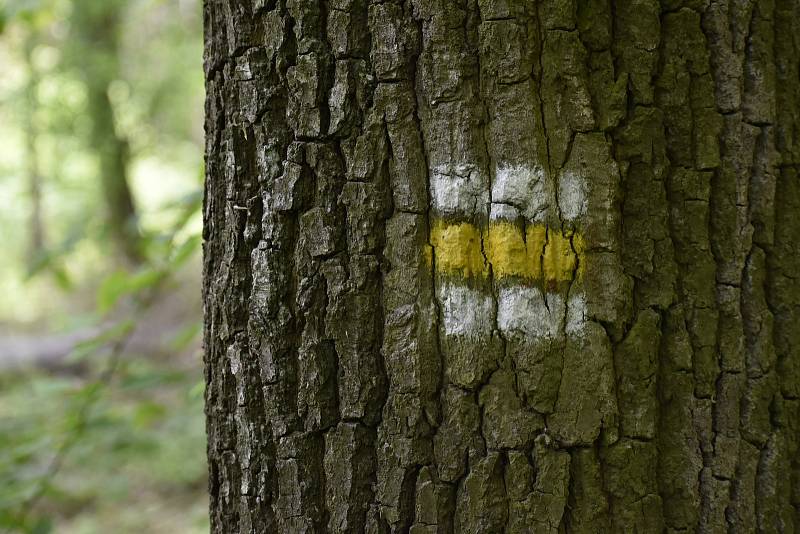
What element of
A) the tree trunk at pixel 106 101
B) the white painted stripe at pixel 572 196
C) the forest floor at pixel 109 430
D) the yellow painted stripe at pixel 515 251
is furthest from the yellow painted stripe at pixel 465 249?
the tree trunk at pixel 106 101

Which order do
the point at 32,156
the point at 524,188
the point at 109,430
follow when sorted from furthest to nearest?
the point at 32,156
the point at 109,430
the point at 524,188

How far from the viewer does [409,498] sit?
1161 mm

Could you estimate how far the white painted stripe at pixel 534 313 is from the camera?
3.65 ft

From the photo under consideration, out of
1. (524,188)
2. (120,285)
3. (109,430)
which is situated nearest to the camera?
(524,188)

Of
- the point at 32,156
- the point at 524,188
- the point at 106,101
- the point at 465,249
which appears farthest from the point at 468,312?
the point at 32,156

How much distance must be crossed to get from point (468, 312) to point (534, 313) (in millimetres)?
→ 105

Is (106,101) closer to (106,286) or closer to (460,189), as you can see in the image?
(106,286)

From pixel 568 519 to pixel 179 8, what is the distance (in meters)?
8.22

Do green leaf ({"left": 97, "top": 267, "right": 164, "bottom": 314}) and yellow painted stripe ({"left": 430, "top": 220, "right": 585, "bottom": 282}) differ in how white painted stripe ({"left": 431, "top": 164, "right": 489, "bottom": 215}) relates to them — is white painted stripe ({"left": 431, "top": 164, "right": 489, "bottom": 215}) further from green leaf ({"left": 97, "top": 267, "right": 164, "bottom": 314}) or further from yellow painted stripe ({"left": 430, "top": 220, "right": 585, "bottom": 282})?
green leaf ({"left": 97, "top": 267, "right": 164, "bottom": 314})

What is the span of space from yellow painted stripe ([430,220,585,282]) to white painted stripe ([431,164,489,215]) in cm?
3

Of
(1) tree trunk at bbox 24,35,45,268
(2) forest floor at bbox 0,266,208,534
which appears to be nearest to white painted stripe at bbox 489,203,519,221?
(2) forest floor at bbox 0,266,208,534

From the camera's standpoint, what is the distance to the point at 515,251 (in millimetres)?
1113

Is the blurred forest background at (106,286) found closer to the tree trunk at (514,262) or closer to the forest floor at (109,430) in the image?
the forest floor at (109,430)

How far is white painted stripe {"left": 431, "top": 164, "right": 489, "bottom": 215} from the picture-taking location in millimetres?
1115
